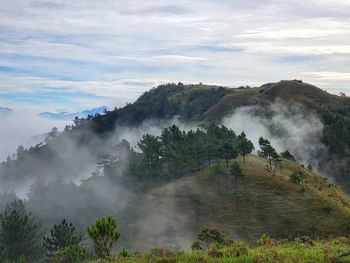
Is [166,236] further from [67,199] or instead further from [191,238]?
[67,199]

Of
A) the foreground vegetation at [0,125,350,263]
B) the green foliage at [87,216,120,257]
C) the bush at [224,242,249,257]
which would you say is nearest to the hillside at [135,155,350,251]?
the foreground vegetation at [0,125,350,263]

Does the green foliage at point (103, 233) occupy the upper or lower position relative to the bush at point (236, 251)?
lower

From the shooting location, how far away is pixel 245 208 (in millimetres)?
88375

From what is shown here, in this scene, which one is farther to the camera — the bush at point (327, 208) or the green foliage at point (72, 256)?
the bush at point (327, 208)

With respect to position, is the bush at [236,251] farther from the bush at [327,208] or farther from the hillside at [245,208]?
the bush at [327,208]

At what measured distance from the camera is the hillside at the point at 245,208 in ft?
266

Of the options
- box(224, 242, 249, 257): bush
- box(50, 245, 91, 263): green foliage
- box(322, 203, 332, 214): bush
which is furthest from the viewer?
box(322, 203, 332, 214): bush

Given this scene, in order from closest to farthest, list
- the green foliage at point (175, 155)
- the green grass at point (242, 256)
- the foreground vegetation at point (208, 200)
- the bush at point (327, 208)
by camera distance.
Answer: the green grass at point (242, 256)
the foreground vegetation at point (208, 200)
the bush at point (327, 208)
the green foliage at point (175, 155)

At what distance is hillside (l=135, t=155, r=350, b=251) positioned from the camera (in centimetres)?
8112

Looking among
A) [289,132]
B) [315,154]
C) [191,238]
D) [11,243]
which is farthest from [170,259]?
[289,132]

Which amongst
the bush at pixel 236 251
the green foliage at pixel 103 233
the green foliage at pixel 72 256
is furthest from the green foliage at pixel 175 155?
the bush at pixel 236 251

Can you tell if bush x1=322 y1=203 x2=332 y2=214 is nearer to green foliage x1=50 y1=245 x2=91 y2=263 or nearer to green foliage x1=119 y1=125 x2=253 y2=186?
green foliage x1=119 y1=125 x2=253 y2=186

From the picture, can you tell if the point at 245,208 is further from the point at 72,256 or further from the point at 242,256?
the point at 242,256

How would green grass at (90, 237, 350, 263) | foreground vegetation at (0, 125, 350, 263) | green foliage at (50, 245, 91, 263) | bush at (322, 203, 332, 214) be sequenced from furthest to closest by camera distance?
bush at (322, 203, 332, 214), foreground vegetation at (0, 125, 350, 263), green foliage at (50, 245, 91, 263), green grass at (90, 237, 350, 263)
